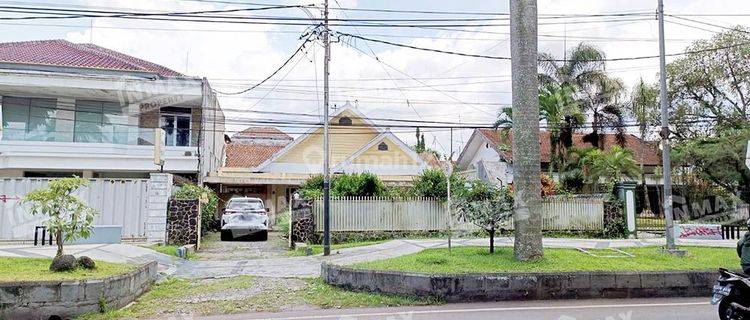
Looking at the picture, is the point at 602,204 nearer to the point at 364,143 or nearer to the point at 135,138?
the point at 364,143

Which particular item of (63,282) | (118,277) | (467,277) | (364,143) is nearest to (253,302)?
(118,277)

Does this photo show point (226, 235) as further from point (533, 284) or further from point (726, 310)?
point (726, 310)

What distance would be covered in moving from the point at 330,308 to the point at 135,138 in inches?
676

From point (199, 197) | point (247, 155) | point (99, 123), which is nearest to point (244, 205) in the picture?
point (199, 197)

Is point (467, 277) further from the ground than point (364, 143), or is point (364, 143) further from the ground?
point (364, 143)

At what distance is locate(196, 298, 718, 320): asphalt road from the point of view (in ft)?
24.3

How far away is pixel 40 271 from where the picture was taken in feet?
26.2

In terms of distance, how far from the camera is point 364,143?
1139 inches

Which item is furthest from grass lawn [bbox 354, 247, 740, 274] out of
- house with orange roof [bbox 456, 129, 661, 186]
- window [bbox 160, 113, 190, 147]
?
house with orange roof [bbox 456, 129, 661, 186]

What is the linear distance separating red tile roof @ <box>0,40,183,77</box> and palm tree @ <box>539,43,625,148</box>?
19.3 m

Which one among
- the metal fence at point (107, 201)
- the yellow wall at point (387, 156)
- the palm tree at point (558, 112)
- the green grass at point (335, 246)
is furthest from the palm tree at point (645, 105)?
the metal fence at point (107, 201)

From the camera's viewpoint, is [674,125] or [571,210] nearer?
[571,210]

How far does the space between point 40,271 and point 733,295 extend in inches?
377

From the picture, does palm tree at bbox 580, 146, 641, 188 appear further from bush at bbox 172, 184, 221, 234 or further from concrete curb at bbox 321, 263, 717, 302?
bush at bbox 172, 184, 221, 234
